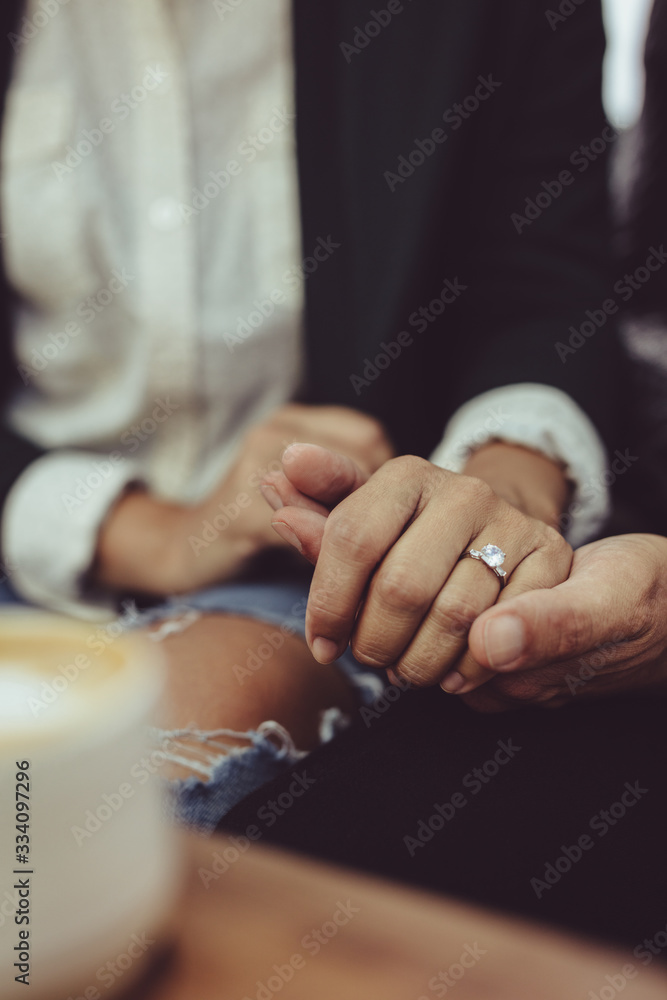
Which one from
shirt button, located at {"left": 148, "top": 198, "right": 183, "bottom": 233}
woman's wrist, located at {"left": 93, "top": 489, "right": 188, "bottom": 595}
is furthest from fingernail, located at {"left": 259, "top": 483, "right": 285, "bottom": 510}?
shirt button, located at {"left": 148, "top": 198, "right": 183, "bottom": 233}

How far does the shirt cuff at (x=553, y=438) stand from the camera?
56 cm

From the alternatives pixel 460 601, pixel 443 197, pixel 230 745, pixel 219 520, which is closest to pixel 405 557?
pixel 460 601

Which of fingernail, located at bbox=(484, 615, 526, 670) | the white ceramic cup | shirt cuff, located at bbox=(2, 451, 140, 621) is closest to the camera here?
the white ceramic cup

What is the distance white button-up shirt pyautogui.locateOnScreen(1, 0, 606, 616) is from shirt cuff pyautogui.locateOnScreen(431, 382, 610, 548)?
204 millimetres

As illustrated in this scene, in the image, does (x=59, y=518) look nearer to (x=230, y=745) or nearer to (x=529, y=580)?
(x=230, y=745)

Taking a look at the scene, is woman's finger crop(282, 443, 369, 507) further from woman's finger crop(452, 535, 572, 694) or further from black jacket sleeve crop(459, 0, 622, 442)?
black jacket sleeve crop(459, 0, 622, 442)

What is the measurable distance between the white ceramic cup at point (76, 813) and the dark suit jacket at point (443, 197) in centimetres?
51

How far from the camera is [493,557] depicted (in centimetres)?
36

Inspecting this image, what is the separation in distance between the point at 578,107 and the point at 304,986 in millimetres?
747

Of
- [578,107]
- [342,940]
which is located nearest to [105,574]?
[342,940]

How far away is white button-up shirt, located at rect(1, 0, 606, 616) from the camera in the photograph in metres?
0.67

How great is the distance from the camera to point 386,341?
2.22 feet

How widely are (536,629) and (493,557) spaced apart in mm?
58

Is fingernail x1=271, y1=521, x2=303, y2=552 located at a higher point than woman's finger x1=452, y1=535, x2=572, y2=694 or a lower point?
higher
